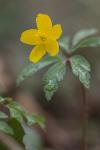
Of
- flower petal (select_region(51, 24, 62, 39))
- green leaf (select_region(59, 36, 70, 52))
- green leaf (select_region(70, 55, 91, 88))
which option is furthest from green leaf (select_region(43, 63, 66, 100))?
green leaf (select_region(59, 36, 70, 52))

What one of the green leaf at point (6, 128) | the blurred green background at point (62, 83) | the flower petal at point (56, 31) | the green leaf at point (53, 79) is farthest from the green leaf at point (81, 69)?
the blurred green background at point (62, 83)

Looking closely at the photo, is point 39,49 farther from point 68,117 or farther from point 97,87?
point 97,87

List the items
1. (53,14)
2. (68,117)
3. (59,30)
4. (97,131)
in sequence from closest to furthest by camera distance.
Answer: (59,30) < (97,131) < (68,117) < (53,14)

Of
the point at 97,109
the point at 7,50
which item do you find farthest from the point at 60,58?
the point at 7,50

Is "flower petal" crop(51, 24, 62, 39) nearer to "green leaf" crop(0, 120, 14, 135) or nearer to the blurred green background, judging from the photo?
"green leaf" crop(0, 120, 14, 135)

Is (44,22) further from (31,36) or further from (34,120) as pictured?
(34,120)
